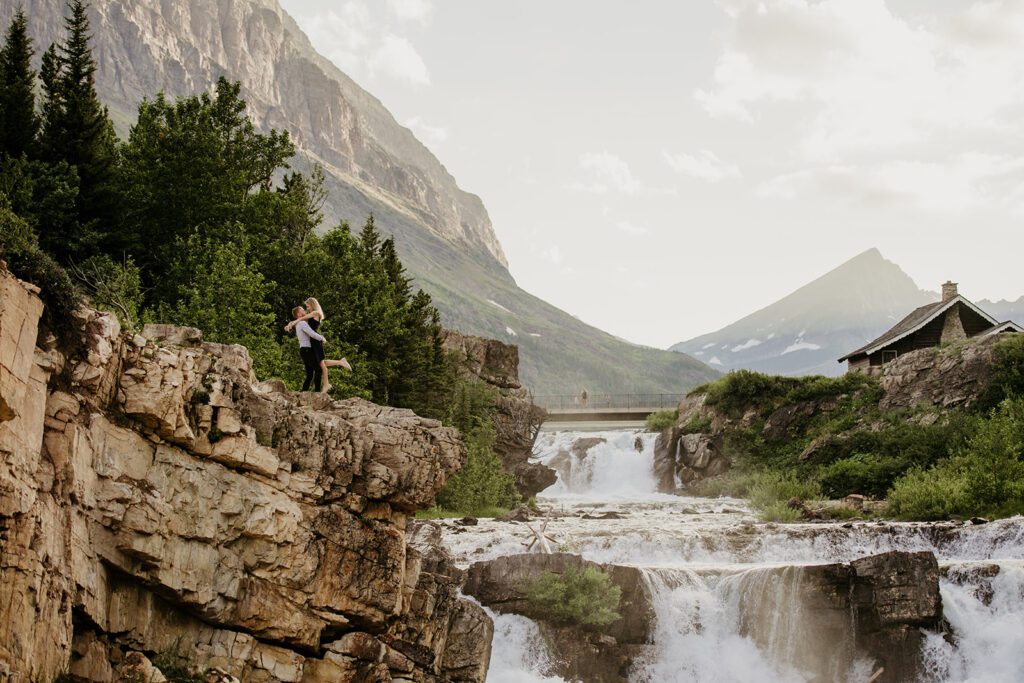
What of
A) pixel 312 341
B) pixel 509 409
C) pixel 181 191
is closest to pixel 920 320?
pixel 509 409

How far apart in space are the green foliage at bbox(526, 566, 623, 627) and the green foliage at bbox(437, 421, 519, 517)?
1402 centimetres

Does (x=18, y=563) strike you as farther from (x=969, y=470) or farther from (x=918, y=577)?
(x=969, y=470)

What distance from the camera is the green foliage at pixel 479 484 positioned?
43.8 m

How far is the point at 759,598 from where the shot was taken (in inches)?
1099

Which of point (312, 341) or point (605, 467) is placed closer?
point (312, 341)

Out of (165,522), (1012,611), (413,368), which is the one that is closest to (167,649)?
(165,522)

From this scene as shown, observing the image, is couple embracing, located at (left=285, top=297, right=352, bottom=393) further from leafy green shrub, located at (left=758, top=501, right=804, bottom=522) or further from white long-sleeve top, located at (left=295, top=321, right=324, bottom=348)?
leafy green shrub, located at (left=758, top=501, right=804, bottom=522)

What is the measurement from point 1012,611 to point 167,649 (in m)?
22.5

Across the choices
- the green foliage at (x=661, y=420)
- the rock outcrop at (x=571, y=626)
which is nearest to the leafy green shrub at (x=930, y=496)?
the rock outcrop at (x=571, y=626)

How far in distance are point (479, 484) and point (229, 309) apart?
57.0 ft

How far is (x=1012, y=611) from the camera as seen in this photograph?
26641 mm

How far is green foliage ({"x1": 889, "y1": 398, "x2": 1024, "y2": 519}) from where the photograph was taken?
37.6 meters

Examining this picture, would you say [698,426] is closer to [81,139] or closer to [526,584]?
[526,584]

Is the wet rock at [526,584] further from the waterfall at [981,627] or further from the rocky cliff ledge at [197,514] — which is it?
the waterfall at [981,627]
